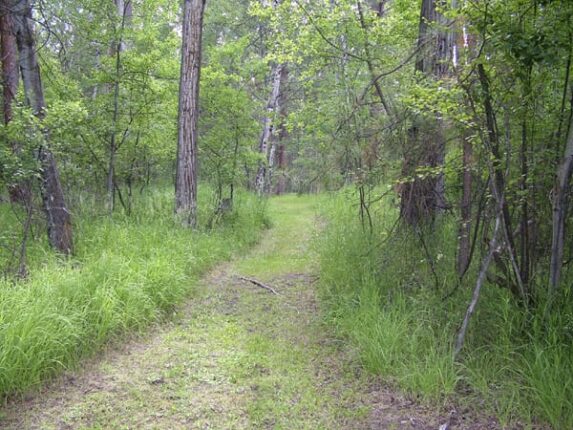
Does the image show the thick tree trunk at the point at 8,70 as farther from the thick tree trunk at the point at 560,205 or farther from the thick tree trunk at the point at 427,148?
the thick tree trunk at the point at 560,205

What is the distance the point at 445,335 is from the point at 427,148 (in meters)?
1.74

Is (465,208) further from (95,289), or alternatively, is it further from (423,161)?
(95,289)

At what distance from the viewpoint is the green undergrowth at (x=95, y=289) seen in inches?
137

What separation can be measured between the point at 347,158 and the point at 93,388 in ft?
12.8

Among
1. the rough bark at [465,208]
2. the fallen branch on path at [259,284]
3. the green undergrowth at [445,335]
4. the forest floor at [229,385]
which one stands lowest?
the forest floor at [229,385]

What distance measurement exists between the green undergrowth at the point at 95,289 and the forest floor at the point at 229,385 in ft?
0.66

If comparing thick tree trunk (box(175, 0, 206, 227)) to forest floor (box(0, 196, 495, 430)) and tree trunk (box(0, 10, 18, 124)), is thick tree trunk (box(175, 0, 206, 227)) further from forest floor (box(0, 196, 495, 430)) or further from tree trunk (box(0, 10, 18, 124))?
forest floor (box(0, 196, 495, 430))

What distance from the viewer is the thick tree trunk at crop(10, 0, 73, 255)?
5.72 metres

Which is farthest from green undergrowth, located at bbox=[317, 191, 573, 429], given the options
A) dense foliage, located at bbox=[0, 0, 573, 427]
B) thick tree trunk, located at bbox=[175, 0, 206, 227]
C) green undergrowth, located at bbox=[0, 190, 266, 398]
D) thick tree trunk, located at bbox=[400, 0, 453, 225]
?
thick tree trunk, located at bbox=[175, 0, 206, 227]

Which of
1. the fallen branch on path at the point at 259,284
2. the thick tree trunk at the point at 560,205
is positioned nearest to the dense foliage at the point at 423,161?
the thick tree trunk at the point at 560,205

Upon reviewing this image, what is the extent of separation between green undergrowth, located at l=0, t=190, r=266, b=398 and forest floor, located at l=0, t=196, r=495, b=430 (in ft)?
0.66

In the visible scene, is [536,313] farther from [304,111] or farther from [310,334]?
[304,111]

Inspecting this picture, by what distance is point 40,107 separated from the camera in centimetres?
579

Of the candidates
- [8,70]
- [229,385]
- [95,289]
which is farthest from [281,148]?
[229,385]
